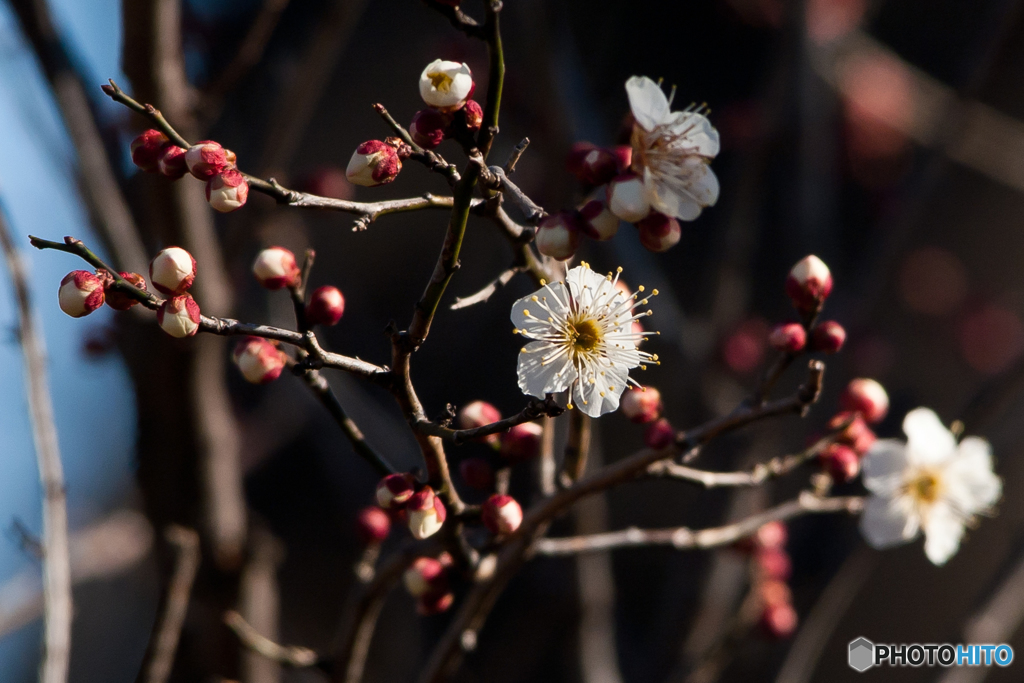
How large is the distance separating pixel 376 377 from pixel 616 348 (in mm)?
376

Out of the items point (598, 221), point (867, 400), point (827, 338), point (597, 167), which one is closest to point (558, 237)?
point (598, 221)

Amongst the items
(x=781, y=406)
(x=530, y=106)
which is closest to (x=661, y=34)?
(x=530, y=106)

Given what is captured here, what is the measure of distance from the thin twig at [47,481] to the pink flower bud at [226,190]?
Answer: 0.55m

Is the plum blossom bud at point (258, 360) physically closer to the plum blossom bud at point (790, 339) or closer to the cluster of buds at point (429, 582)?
the cluster of buds at point (429, 582)

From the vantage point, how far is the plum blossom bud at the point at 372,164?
0.87 meters

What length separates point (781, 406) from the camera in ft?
3.25

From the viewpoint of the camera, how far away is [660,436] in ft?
3.45

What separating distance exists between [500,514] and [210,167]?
54 cm

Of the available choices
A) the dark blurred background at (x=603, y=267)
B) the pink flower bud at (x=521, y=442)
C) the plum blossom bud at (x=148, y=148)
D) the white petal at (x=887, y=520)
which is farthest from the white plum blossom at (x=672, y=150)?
Answer: the dark blurred background at (x=603, y=267)

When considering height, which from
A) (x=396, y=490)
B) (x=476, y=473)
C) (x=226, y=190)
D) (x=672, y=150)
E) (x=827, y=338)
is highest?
(x=672, y=150)

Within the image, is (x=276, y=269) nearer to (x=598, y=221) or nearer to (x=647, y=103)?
(x=598, y=221)

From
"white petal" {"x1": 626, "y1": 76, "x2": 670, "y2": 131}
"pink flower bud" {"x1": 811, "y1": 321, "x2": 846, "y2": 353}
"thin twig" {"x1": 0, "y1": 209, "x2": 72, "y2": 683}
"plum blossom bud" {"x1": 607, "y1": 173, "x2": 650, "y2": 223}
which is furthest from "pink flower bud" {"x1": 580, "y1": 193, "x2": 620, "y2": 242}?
"thin twig" {"x1": 0, "y1": 209, "x2": 72, "y2": 683}

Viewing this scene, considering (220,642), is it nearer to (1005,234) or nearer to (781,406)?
(781,406)

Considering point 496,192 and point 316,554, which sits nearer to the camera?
point 496,192
